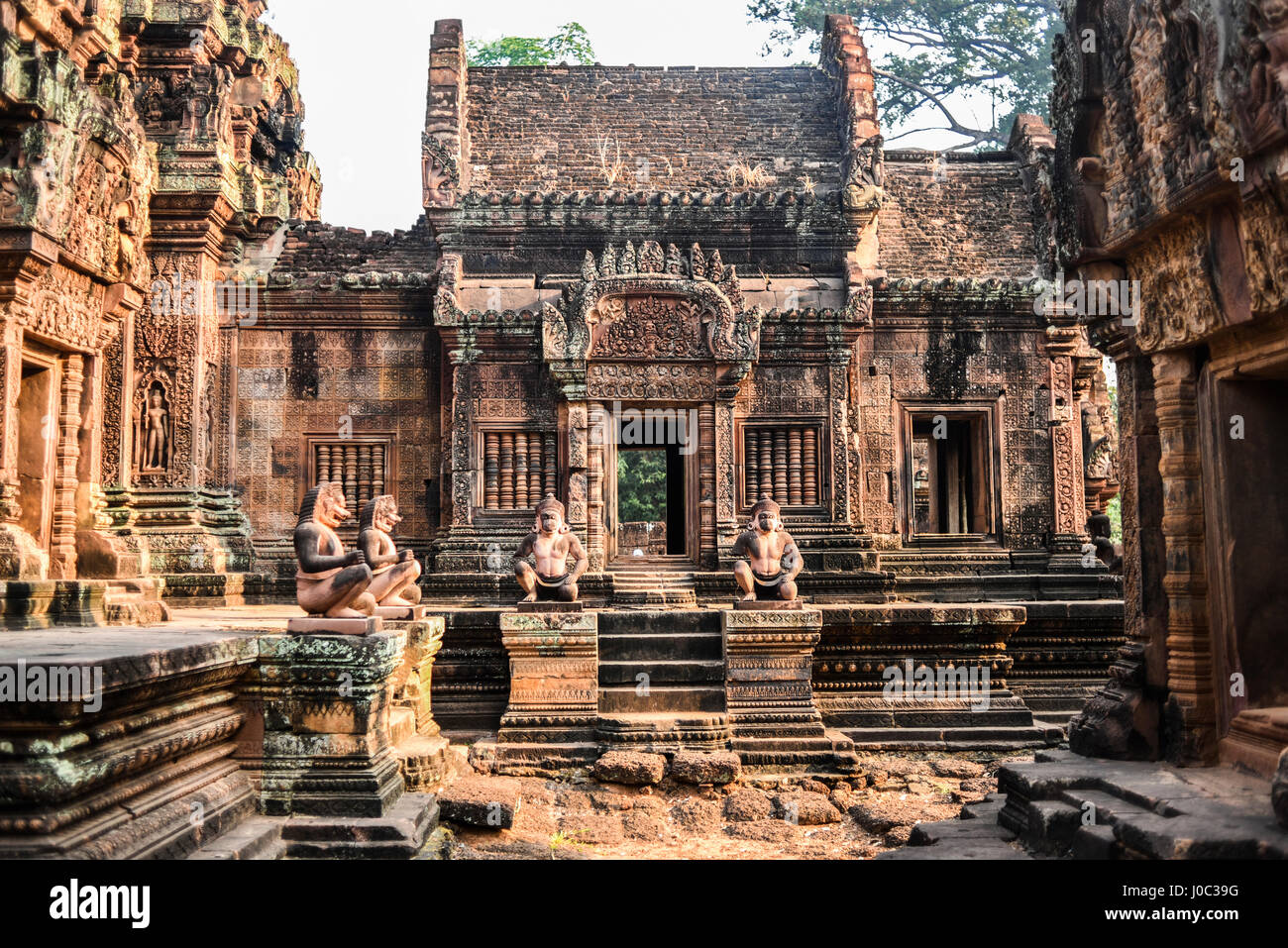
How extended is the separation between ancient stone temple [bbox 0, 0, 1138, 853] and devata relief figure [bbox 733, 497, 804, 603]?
331mm

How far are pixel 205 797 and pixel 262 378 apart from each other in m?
8.69

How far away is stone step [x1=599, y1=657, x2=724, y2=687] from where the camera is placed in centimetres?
916

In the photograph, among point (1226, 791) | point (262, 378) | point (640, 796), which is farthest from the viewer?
point (262, 378)

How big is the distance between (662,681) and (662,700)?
0.66 ft

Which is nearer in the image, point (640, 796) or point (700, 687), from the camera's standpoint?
point (640, 796)

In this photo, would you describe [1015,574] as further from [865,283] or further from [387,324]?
[387,324]

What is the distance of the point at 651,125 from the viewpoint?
618 inches

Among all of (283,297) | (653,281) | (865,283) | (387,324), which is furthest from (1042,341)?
(283,297)

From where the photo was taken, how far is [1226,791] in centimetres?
430

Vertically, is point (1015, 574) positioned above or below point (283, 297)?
below

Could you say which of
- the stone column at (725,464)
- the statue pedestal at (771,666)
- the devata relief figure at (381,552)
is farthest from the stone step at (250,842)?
the stone column at (725,464)

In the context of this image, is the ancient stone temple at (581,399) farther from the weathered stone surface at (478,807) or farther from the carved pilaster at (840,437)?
the weathered stone surface at (478,807)

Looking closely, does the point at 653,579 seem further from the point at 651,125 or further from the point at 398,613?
the point at 651,125

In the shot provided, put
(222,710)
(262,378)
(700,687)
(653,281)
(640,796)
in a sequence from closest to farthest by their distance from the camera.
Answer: (222,710) → (640,796) → (700,687) → (653,281) → (262,378)
